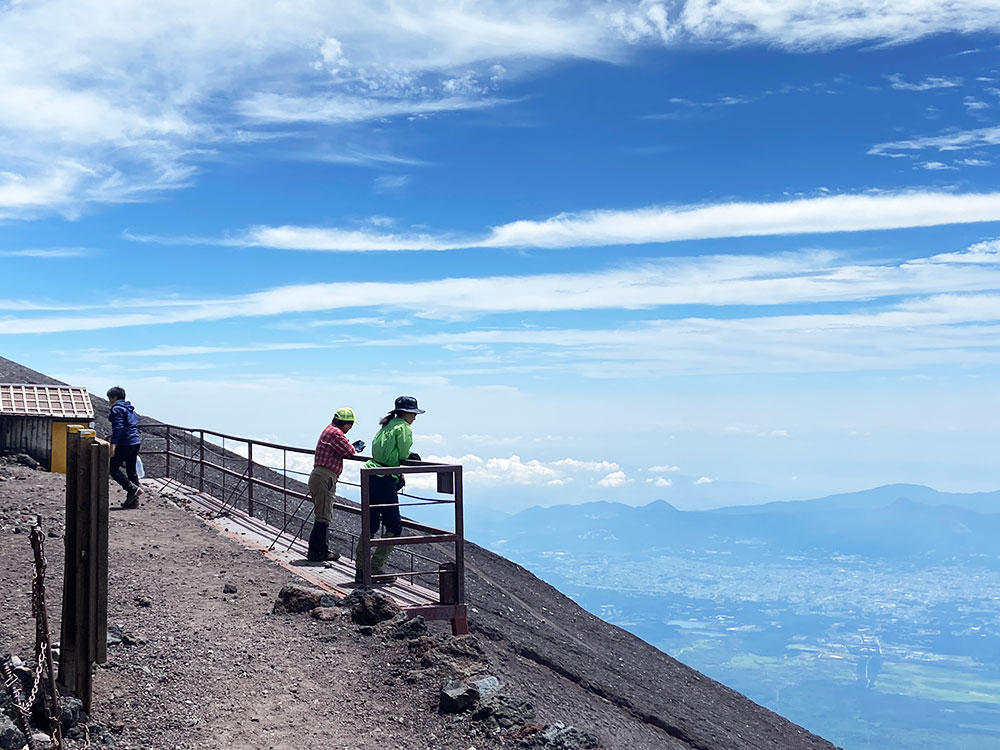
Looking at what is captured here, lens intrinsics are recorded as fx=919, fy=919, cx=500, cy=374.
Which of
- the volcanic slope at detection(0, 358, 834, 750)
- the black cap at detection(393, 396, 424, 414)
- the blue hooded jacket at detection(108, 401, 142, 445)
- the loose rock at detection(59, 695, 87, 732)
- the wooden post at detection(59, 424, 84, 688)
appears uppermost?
the black cap at detection(393, 396, 424, 414)

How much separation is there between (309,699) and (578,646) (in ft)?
39.3

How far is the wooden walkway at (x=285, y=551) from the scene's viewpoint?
9305mm

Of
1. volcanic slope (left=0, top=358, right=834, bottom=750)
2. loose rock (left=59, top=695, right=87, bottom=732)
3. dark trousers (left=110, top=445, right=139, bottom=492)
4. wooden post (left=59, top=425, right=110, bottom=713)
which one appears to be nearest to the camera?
loose rock (left=59, top=695, right=87, bottom=732)

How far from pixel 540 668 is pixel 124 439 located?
730 centimetres

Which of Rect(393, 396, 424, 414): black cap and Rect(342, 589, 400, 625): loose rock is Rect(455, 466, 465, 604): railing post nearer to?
Rect(342, 589, 400, 625): loose rock

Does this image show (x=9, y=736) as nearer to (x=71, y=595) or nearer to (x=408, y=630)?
(x=71, y=595)

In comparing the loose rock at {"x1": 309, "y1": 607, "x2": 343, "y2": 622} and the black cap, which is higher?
the black cap

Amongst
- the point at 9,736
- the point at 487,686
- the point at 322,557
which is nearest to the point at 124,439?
the point at 322,557

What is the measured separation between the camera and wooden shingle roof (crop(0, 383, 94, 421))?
18.0m

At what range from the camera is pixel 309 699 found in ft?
22.1

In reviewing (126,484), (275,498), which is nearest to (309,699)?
(126,484)

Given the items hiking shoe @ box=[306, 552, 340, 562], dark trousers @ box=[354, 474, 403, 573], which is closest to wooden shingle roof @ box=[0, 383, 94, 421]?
hiking shoe @ box=[306, 552, 340, 562]

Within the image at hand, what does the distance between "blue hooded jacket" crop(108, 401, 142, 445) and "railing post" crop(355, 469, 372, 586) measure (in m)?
6.50

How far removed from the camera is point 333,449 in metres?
10.1
